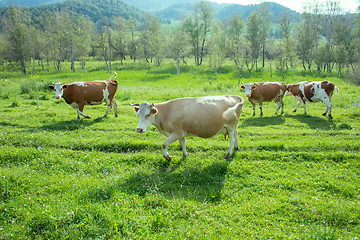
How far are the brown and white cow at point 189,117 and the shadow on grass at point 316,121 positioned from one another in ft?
23.3

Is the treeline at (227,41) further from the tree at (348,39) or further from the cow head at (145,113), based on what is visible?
the cow head at (145,113)

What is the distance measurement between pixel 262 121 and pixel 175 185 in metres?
9.55

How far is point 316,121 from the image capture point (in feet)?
46.3

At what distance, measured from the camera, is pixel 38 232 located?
4.98 meters

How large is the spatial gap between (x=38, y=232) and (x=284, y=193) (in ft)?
21.0

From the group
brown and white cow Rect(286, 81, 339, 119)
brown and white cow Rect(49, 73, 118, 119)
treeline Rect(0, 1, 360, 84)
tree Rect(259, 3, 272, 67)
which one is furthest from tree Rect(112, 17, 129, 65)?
brown and white cow Rect(286, 81, 339, 119)

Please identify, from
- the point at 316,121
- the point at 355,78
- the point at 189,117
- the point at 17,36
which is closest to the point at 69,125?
the point at 189,117

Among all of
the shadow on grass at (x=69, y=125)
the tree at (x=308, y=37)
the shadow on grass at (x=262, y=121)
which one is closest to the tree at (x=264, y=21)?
the tree at (x=308, y=37)

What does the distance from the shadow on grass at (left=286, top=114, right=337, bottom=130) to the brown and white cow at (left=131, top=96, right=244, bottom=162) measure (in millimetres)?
7094

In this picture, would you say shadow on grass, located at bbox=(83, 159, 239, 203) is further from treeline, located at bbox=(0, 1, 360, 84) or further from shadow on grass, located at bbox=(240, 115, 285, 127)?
treeline, located at bbox=(0, 1, 360, 84)

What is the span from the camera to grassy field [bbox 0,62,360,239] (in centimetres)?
513

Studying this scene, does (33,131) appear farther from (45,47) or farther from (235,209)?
(45,47)

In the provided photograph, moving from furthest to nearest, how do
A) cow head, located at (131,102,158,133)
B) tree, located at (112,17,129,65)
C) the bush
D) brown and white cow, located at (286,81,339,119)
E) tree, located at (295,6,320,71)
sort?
tree, located at (112,17,129,65)
tree, located at (295,6,320,71)
the bush
brown and white cow, located at (286,81,339,119)
cow head, located at (131,102,158,133)

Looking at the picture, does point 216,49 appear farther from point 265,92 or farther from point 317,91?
point 317,91
